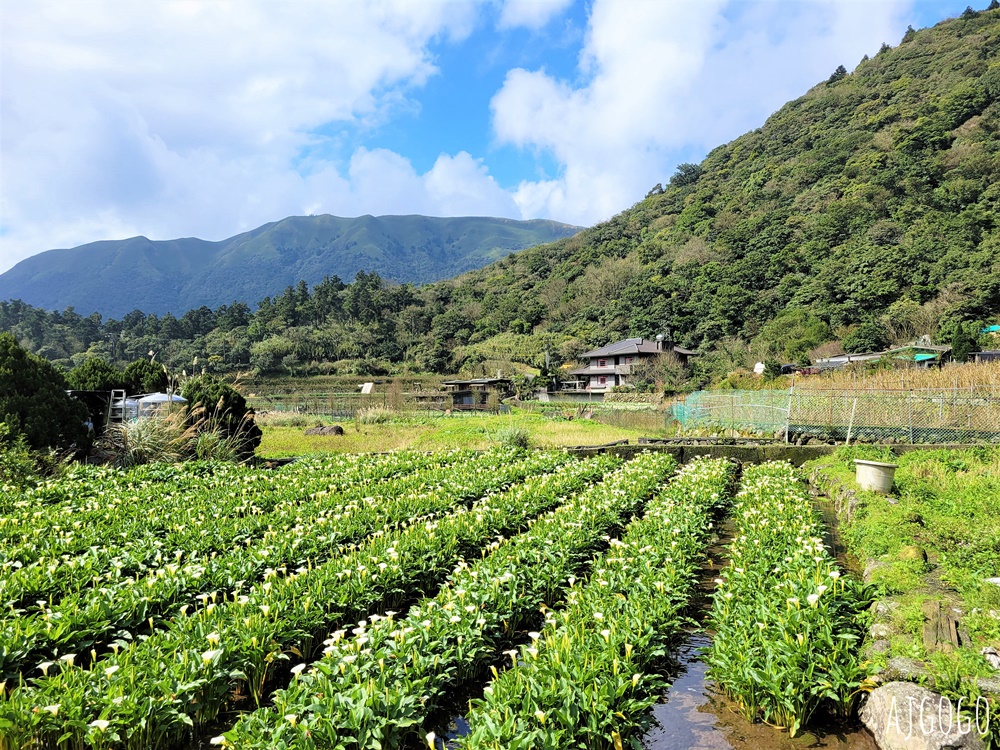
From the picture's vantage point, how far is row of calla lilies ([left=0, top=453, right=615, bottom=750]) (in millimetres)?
2893

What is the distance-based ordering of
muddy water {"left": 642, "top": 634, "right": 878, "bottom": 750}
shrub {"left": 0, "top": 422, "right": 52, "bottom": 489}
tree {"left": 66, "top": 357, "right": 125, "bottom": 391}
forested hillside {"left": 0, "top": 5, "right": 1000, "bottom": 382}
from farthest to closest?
forested hillside {"left": 0, "top": 5, "right": 1000, "bottom": 382} → tree {"left": 66, "top": 357, "right": 125, "bottom": 391} → shrub {"left": 0, "top": 422, "right": 52, "bottom": 489} → muddy water {"left": 642, "top": 634, "right": 878, "bottom": 750}

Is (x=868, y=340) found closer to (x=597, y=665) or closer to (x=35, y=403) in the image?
(x=597, y=665)

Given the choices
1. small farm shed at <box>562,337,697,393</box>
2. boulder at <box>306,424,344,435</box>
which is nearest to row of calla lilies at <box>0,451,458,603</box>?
boulder at <box>306,424,344,435</box>

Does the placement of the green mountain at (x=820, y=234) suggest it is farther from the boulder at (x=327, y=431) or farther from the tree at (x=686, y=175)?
the boulder at (x=327, y=431)

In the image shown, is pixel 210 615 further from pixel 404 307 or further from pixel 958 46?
pixel 958 46

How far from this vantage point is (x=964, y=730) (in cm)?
295

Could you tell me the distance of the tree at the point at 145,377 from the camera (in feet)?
54.3

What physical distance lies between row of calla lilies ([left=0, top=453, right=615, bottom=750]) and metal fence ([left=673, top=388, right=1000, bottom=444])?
43.9 ft

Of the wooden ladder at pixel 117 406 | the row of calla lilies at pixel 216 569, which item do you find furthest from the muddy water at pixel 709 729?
the wooden ladder at pixel 117 406

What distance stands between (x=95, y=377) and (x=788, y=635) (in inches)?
715

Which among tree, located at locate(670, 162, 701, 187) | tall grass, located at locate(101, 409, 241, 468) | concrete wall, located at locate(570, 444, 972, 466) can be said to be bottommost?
concrete wall, located at locate(570, 444, 972, 466)

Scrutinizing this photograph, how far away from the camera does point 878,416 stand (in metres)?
15.2

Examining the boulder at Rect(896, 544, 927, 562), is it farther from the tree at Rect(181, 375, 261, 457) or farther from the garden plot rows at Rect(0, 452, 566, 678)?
the tree at Rect(181, 375, 261, 457)

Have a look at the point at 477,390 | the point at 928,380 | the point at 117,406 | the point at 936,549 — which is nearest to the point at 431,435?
the point at 117,406
